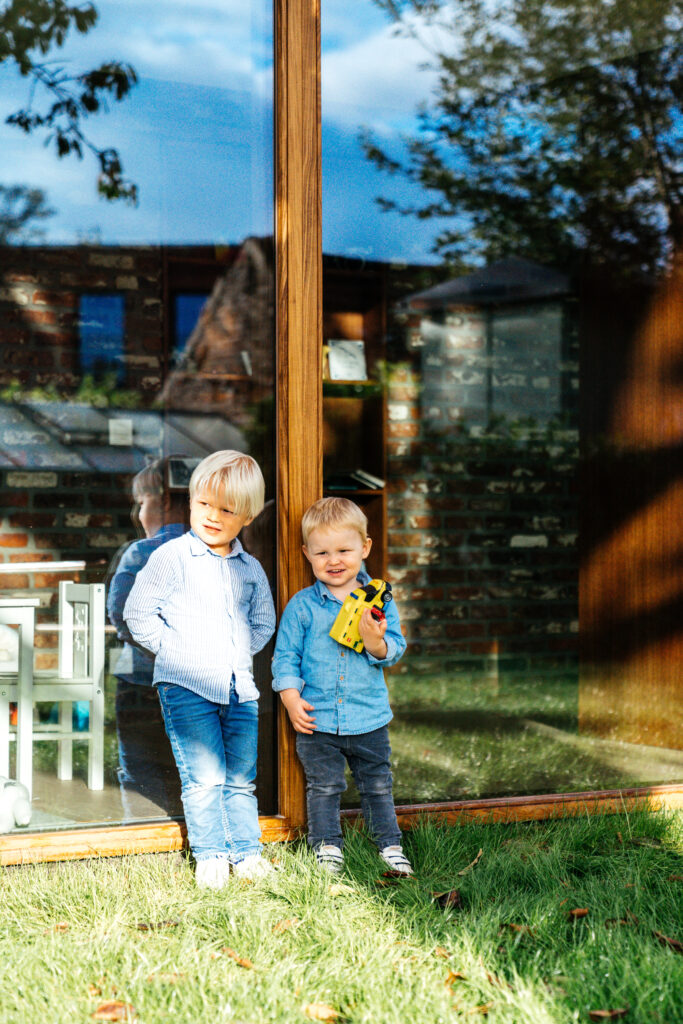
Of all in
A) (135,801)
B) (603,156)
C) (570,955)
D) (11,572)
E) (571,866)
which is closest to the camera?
(570,955)

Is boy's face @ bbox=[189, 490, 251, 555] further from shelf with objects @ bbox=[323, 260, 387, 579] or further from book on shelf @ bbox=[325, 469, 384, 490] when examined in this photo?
shelf with objects @ bbox=[323, 260, 387, 579]

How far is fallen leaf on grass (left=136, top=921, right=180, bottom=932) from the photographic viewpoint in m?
1.93

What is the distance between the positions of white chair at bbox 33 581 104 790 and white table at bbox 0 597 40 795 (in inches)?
2.5

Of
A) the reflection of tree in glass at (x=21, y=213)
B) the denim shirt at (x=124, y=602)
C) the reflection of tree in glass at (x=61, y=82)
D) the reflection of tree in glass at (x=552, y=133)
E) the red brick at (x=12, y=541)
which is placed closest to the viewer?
the denim shirt at (x=124, y=602)

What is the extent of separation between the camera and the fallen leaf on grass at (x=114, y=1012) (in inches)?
62.1

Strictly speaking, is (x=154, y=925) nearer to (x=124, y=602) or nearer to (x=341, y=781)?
(x=341, y=781)

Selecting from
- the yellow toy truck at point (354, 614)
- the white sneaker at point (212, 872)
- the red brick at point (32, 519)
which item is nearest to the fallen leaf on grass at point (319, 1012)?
the white sneaker at point (212, 872)

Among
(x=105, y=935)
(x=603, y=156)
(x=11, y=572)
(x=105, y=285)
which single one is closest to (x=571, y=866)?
(x=105, y=935)

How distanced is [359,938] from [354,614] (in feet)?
2.60

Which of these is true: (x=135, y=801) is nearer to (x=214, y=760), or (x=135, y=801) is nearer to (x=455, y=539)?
(x=214, y=760)

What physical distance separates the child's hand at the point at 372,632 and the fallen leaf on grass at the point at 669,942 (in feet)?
2.84

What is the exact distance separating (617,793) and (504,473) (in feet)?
9.43

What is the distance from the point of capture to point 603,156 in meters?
5.08

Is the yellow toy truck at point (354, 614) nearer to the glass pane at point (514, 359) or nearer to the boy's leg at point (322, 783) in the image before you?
the boy's leg at point (322, 783)
